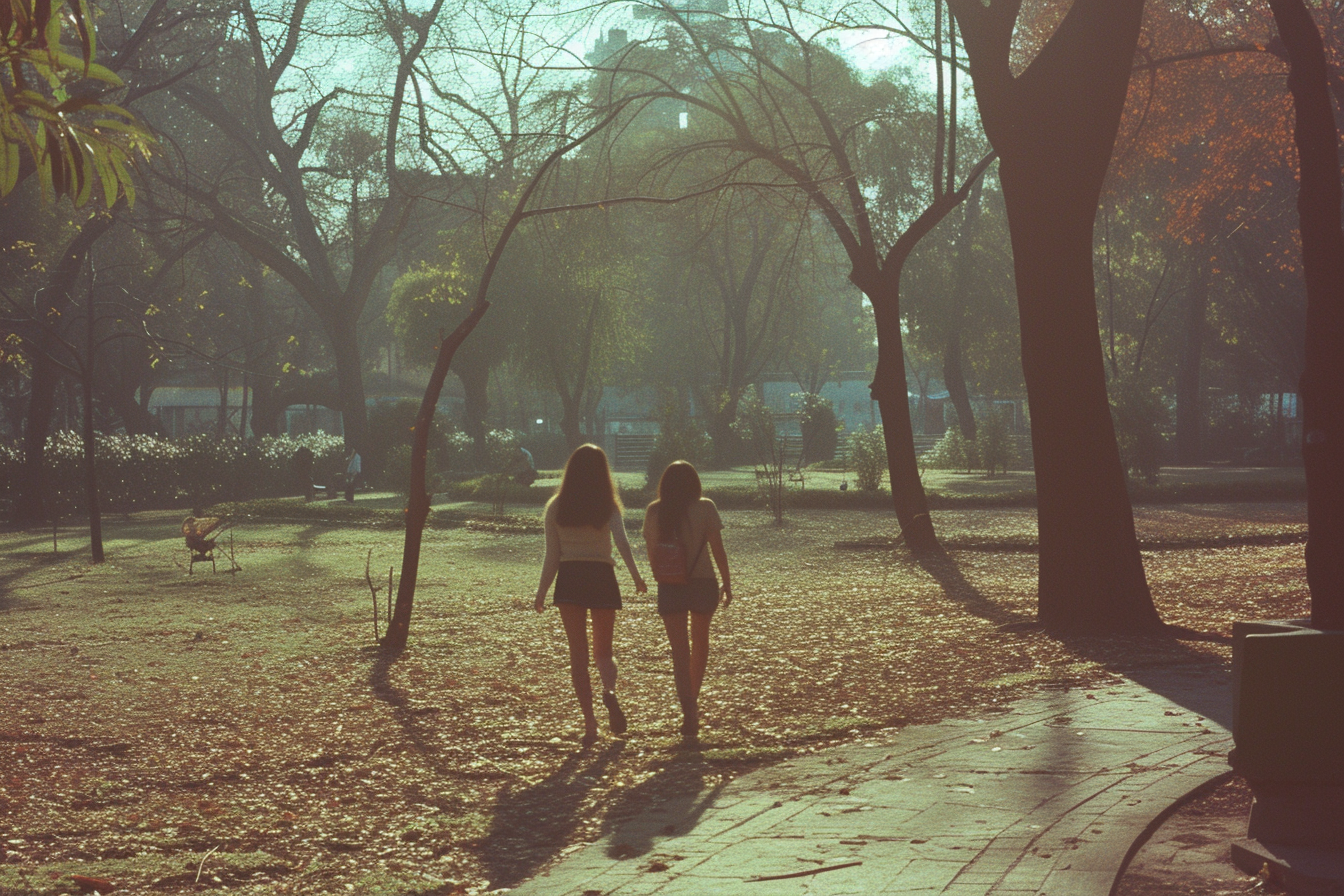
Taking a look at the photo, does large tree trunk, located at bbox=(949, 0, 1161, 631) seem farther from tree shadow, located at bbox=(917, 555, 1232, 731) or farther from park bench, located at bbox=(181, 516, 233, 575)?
park bench, located at bbox=(181, 516, 233, 575)

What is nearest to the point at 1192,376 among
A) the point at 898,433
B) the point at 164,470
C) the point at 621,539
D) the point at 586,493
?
the point at 898,433

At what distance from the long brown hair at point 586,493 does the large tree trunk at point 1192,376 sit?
3650 cm

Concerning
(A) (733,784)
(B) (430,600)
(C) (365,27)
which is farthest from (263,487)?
(A) (733,784)

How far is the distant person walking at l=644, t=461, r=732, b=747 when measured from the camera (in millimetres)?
6953

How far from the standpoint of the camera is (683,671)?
712 centimetres

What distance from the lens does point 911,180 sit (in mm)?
41375

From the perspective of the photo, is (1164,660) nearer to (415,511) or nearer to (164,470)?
(415,511)

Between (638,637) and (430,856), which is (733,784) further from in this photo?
(638,637)

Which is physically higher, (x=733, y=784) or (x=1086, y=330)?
(x=1086, y=330)

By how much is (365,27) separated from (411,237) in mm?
19195

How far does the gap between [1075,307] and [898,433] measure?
7271 mm

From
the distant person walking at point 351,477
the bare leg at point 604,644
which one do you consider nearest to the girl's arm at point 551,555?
the bare leg at point 604,644

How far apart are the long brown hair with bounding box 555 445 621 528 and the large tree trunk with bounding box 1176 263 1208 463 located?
3650cm

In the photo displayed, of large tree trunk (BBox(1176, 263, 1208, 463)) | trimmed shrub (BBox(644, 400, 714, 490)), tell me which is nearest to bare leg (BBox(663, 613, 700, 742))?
trimmed shrub (BBox(644, 400, 714, 490))
